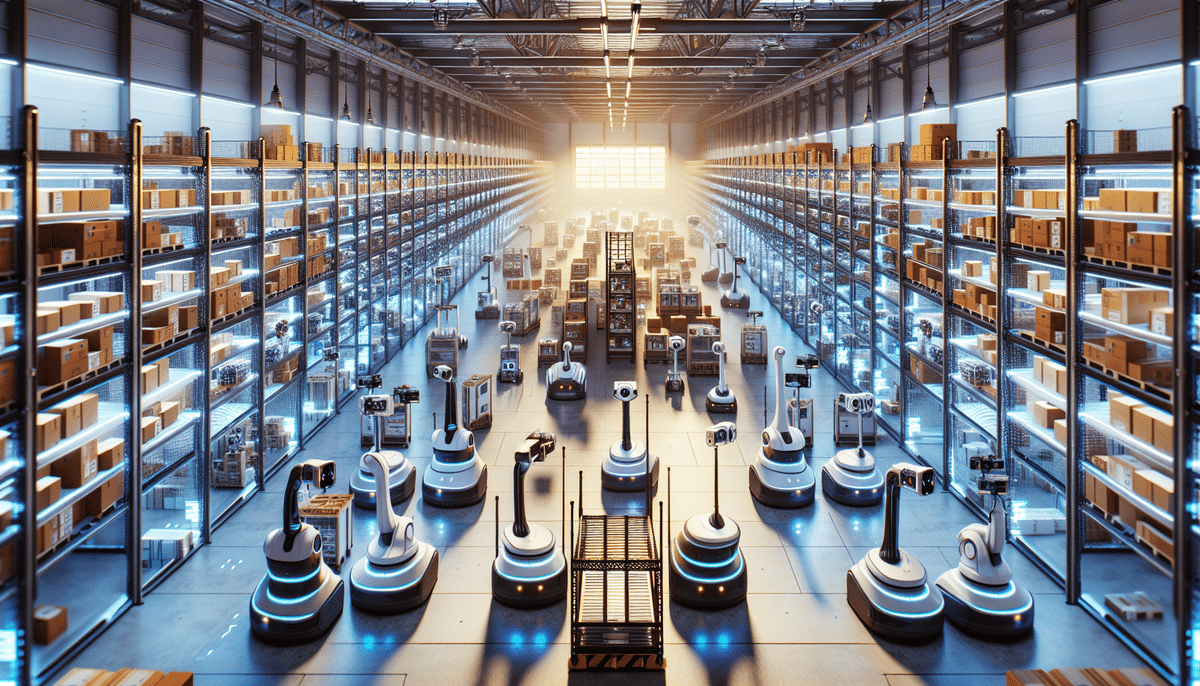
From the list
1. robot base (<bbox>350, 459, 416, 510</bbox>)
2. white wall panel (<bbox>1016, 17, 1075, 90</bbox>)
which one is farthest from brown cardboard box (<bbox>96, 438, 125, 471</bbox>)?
white wall panel (<bbox>1016, 17, 1075, 90</bbox>)

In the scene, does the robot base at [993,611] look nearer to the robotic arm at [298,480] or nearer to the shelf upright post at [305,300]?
the robotic arm at [298,480]

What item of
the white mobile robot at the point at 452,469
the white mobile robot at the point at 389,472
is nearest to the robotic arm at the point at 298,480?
the white mobile robot at the point at 389,472

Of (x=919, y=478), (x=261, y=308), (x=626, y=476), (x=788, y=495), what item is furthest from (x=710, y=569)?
(x=261, y=308)

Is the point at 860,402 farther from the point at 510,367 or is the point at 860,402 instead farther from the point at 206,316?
the point at 510,367

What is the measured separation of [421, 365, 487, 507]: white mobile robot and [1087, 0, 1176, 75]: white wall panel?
952 centimetres

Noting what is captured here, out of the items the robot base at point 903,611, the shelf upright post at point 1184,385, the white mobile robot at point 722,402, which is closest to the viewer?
the shelf upright post at point 1184,385

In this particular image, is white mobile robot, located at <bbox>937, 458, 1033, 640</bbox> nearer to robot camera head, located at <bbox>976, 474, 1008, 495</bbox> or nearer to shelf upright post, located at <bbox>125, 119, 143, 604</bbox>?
robot camera head, located at <bbox>976, 474, 1008, 495</bbox>

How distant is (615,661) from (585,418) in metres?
8.63

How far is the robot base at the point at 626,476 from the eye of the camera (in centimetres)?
1196

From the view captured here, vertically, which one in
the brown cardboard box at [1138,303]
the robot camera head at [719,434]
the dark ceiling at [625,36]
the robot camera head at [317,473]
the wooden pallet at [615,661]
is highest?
the dark ceiling at [625,36]

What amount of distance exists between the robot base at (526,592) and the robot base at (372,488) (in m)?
3.38

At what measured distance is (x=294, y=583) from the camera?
26.1 ft

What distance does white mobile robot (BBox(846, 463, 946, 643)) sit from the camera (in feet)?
25.7

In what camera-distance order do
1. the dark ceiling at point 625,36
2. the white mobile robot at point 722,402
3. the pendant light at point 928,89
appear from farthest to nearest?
1. the white mobile robot at point 722,402
2. the dark ceiling at point 625,36
3. the pendant light at point 928,89
